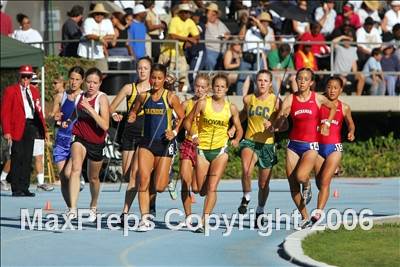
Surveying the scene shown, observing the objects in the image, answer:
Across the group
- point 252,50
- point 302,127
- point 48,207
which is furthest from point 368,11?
point 302,127

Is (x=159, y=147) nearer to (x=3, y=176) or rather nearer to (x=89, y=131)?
(x=89, y=131)

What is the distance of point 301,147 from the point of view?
57.9 feet

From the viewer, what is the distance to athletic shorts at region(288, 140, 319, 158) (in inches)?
691

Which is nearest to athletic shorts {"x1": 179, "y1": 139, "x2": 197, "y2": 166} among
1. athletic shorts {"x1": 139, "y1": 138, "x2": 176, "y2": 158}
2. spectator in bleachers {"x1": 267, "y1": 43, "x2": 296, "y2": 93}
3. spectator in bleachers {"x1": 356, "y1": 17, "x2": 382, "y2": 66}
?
athletic shorts {"x1": 139, "y1": 138, "x2": 176, "y2": 158}

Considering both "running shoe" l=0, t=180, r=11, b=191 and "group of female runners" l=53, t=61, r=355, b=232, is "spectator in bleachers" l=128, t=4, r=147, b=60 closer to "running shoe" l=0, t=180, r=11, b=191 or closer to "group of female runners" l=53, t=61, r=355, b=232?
"running shoe" l=0, t=180, r=11, b=191

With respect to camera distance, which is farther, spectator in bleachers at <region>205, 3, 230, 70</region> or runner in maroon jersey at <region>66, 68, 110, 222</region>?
spectator in bleachers at <region>205, 3, 230, 70</region>

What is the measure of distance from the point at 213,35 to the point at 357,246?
1296 centimetres

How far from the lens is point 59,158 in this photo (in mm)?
18500

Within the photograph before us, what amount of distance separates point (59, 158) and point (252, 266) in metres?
4.97

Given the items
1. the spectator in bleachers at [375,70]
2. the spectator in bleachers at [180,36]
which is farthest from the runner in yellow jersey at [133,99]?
the spectator in bleachers at [375,70]

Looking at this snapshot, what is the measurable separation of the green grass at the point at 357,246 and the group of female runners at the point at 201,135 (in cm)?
106

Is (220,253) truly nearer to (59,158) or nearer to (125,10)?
(59,158)

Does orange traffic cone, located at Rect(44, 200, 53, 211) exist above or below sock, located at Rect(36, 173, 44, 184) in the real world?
above

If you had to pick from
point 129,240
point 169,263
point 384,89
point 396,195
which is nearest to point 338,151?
point 129,240
